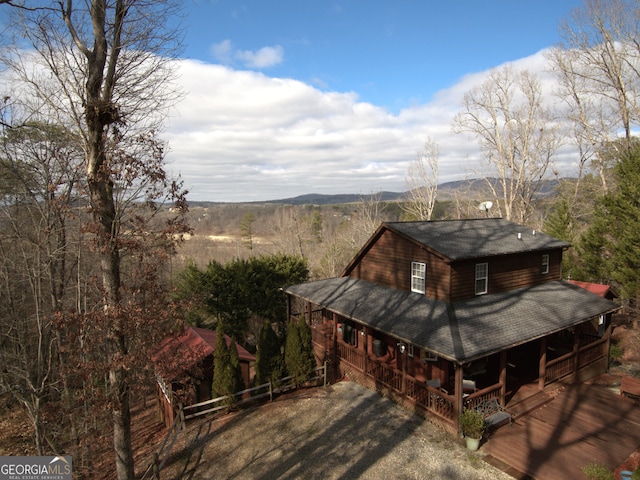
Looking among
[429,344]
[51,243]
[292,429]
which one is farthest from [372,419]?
[51,243]

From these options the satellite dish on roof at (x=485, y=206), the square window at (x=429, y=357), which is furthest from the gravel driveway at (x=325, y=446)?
the satellite dish on roof at (x=485, y=206)

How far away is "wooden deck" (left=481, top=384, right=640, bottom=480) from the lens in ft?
29.4

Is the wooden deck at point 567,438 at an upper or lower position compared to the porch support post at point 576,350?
lower

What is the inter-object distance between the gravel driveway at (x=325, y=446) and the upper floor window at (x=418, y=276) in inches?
172

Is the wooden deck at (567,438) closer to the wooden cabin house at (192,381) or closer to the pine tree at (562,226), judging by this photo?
the wooden cabin house at (192,381)

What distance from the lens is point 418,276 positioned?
14078mm

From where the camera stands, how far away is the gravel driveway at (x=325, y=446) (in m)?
9.26

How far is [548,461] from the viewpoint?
9086 mm

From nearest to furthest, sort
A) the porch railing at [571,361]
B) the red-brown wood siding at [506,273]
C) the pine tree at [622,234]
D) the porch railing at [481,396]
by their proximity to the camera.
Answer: the porch railing at [481,396] < the red-brown wood siding at [506,273] < the porch railing at [571,361] < the pine tree at [622,234]

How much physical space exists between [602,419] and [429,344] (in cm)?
612

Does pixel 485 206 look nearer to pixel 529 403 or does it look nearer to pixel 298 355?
pixel 529 403

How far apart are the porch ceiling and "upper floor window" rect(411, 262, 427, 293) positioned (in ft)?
1.07
